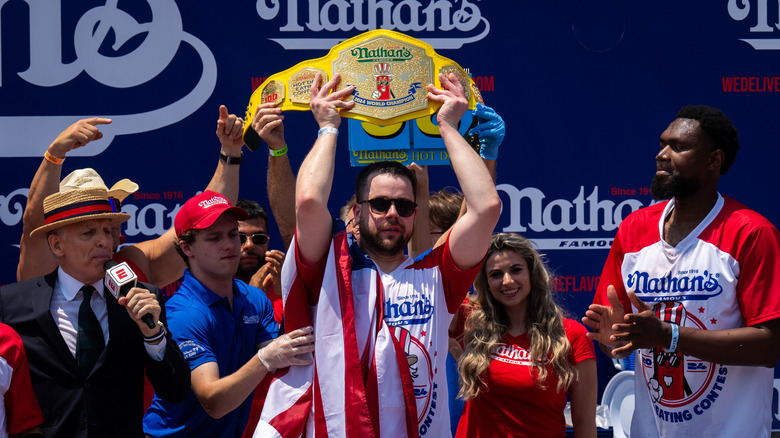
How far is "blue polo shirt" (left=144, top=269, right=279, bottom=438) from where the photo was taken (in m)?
2.93

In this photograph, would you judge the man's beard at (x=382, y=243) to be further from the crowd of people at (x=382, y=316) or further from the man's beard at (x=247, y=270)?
the man's beard at (x=247, y=270)

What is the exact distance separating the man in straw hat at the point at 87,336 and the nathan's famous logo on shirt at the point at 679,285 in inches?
63.9

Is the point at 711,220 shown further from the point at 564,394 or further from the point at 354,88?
the point at 354,88

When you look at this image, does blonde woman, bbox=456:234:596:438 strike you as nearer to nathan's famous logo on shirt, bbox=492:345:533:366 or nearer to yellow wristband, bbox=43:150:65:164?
nathan's famous logo on shirt, bbox=492:345:533:366

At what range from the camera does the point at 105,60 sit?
171 inches

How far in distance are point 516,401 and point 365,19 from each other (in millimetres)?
2316

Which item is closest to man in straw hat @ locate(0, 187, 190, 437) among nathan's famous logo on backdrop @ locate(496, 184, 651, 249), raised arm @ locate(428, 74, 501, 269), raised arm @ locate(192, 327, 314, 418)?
raised arm @ locate(192, 327, 314, 418)

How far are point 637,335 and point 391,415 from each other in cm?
86

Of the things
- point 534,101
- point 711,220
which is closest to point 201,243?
point 711,220

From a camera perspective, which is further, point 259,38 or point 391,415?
point 259,38

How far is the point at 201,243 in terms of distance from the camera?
310 cm

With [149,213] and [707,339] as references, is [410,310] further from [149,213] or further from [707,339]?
[149,213]

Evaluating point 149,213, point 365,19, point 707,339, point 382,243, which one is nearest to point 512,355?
point 707,339

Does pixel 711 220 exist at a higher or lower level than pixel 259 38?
lower
